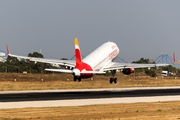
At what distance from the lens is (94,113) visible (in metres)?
27.7

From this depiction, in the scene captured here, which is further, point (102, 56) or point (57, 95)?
point (102, 56)

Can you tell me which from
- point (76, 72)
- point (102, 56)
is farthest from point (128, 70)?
point (76, 72)

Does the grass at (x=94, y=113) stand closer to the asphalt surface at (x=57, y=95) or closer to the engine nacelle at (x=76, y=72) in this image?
the asphalt surface at (x=57, y=95)

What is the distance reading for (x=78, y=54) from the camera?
54.4m

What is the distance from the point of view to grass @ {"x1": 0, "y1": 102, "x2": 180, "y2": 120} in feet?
83.3

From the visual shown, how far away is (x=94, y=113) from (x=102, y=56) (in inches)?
1650

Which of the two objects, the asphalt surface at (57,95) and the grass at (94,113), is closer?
the grass at (94,113)

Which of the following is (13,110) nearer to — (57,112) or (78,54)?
(57,112)

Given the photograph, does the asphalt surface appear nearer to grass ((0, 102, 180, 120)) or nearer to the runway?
the runway

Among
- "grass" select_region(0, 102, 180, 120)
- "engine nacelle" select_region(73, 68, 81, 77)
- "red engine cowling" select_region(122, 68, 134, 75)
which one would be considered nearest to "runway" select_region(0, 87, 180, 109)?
"grass" select_region(0, 102, 180, 120)

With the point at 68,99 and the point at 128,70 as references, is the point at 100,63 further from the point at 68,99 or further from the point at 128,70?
the point at 68,99

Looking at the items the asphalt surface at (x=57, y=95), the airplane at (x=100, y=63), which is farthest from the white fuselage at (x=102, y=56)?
the asphalt surface at (x=57, y=95)

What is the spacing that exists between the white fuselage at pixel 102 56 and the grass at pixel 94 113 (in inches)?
1250

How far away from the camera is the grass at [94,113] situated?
2538 cm
